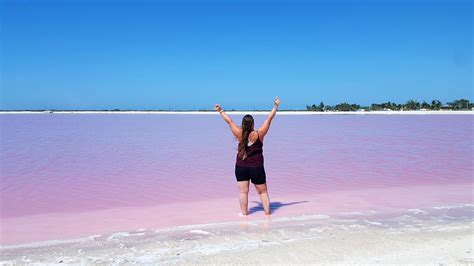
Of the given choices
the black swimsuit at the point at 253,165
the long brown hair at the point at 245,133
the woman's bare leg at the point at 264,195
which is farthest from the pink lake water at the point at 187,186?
the long brown hair at the point at 245,133

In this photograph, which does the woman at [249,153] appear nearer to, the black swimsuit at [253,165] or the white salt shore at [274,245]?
the black swimsuit at [253,165]

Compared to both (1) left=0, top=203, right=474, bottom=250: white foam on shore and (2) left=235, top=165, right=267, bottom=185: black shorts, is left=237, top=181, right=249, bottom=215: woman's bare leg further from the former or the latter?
(1) left=0, top=203, right=474, bottom=250: white foam on shore

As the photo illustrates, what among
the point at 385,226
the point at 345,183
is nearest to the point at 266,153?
the point at 345,183

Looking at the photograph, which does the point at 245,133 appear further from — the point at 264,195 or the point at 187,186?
the point at 187,186

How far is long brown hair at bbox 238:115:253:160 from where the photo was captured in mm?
5754

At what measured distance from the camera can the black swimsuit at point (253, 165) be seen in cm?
582

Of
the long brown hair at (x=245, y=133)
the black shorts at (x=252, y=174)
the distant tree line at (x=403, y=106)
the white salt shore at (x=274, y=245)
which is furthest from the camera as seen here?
the distant tree line at (x=403, y=106)

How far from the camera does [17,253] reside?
4.46m

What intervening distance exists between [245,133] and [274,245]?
1801 mm

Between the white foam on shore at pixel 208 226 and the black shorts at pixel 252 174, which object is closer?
the white foam on shore at pixel 208 226

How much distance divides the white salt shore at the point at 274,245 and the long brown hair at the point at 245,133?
97 centimetres

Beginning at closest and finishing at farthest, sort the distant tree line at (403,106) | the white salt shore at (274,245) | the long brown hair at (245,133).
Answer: the white salt shore at (274,245) → the long brown hair at (245,133) → the distant tree line at (403,106)

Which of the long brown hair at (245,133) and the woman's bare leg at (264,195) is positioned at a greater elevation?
the long brown hair at (245,133)

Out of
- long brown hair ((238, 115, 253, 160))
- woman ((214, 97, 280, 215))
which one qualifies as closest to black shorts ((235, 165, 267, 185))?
woman ((214, 97, 280, 215))
